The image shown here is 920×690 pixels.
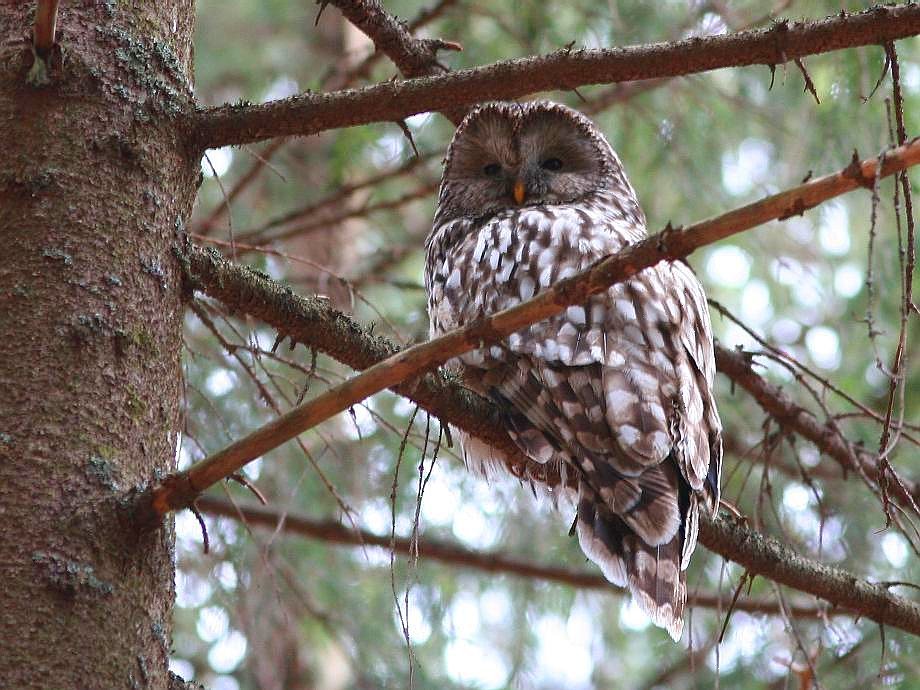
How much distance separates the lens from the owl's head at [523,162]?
180 inches

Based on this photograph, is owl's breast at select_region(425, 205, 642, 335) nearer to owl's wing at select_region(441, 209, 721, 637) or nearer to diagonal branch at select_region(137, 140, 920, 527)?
owl's wing at select_region(441, 209, 721, 637)

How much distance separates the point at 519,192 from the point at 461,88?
1649 mm

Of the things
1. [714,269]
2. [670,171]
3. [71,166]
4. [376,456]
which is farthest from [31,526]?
[714,269]

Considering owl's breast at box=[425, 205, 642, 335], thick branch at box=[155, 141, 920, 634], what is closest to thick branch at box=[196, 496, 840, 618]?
owl's breast at box=[425, 205, 642, 335]

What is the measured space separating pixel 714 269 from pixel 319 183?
9.57 ft

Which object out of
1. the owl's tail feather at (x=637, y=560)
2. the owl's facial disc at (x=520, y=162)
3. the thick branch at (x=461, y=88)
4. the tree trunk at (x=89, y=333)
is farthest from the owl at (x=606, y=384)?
the tree trunk at (x=89, y=333)

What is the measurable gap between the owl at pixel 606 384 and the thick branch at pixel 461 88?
432 mm

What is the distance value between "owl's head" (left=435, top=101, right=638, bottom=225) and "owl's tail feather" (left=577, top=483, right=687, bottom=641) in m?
1.51

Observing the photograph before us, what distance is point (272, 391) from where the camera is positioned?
13.1 ft

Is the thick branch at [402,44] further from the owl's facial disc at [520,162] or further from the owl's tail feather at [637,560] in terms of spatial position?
the owl's tail feather at [637,560]

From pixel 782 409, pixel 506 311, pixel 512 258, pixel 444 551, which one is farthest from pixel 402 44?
pixel 444 551

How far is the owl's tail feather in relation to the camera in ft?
10.2

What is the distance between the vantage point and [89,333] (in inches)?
97.0

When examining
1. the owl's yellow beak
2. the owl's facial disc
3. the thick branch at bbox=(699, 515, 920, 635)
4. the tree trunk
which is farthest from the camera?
the owl's facial disc
